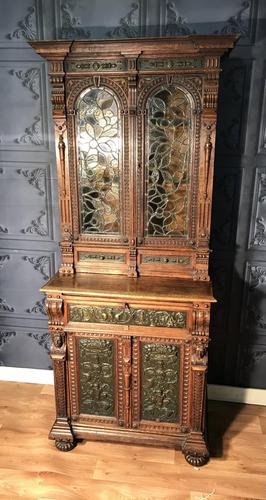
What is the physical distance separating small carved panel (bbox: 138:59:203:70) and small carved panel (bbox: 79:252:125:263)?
1.03m

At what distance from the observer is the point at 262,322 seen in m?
2.66

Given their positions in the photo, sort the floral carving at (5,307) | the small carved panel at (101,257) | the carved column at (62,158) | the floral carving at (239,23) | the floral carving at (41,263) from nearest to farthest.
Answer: the carved column at (62,158), the floral carving at (239,23), the small carved panel at (101,257), the floral carving at (41,263), the floral carving at (5,307)

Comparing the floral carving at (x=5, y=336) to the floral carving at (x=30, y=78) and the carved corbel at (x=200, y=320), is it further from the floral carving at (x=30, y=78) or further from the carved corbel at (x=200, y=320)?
the floral carving at (x=30, y=78)

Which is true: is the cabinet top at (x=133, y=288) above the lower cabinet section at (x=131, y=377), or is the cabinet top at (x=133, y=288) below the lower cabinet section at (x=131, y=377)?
above

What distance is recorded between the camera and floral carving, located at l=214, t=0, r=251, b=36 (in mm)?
2199

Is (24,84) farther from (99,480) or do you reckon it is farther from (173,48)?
(99,480)

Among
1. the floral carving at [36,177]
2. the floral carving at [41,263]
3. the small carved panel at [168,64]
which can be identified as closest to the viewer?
the small carved panel at [168,64]

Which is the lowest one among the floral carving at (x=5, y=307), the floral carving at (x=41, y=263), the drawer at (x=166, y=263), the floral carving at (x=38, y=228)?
the floral carving at (x=5, y=307)

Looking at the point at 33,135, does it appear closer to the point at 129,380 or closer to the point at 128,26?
the point at 128,26

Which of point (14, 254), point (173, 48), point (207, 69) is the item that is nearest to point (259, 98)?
point (207, 69)

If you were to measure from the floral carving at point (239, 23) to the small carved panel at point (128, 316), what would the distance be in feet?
5.30

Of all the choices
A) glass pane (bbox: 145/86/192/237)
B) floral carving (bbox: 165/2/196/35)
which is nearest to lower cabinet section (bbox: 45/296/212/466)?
glass pane (bbox: 145/86/192/237)

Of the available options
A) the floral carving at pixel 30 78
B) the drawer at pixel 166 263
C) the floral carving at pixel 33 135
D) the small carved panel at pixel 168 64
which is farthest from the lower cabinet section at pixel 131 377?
the floral carving at pixel 30 78

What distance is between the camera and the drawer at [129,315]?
210 cm
